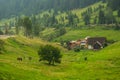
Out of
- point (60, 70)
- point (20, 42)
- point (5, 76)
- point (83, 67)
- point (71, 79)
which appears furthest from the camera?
point (20, 42)

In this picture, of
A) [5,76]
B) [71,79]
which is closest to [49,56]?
[71,79]

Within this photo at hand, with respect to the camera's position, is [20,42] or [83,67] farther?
[20,42]

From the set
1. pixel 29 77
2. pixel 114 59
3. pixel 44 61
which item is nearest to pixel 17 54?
pixel 44 61

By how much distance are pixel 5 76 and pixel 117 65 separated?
4843cm

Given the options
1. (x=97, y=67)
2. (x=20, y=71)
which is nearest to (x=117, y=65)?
(x=97, y=67)

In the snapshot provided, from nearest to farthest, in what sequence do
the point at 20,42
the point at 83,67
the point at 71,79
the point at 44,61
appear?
the point at 71,79 → the point at 83,67 → the point at 44,61 → the point at 20,42

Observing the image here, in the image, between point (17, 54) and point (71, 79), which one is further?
point (17, 54)

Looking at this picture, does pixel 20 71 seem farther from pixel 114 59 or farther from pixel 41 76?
pixel 114 59

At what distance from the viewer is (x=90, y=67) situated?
369 ft

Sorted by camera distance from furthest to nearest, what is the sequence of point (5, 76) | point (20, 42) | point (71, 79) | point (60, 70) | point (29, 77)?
point (20, 42) < point (60, 70) < point (71, 79) < point (29, 77) < point (5, 76)

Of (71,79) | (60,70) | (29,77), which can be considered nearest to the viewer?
(29,77)

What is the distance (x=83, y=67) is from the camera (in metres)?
116

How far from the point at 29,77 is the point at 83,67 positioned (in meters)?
36.3

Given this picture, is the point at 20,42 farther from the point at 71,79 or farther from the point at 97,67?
the point at 71,79
